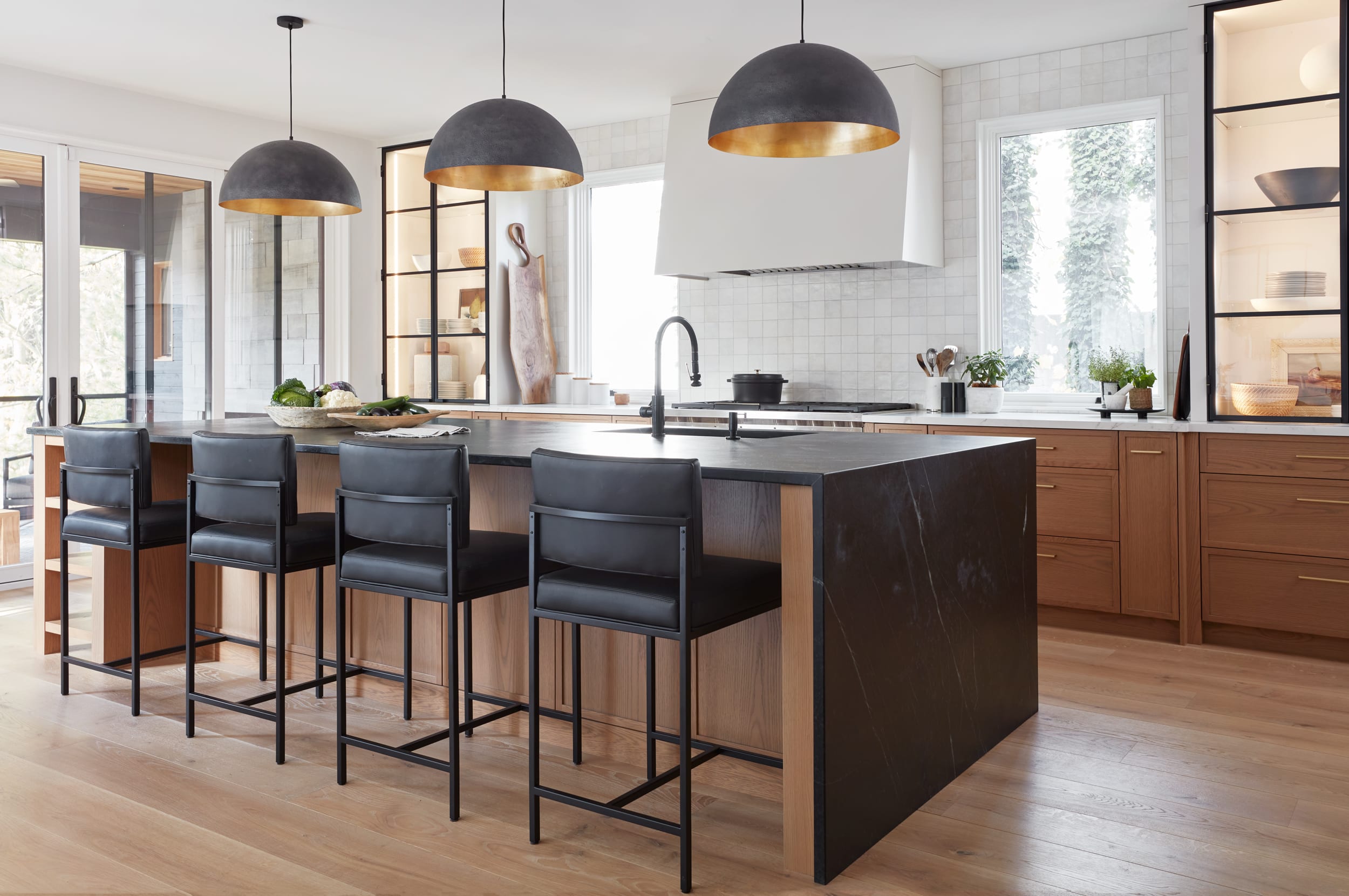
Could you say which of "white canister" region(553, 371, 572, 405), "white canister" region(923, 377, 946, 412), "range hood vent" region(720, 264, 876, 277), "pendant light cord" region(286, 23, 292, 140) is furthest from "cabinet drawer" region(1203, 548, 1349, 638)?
"pendant light cord" region(286, 23, 292, 140)

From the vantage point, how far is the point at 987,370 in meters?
4.86

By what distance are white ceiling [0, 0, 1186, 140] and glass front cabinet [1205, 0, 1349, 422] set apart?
15.5 inches

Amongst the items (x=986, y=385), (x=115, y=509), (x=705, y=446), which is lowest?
(x=115, y=509)

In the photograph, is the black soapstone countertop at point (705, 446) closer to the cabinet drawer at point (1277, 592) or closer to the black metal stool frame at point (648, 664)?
the black metal stool frame at point (648, 664)

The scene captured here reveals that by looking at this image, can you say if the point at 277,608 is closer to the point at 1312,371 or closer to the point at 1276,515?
the point at 1276,515

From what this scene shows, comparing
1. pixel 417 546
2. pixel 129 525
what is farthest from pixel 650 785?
pixel 129 525

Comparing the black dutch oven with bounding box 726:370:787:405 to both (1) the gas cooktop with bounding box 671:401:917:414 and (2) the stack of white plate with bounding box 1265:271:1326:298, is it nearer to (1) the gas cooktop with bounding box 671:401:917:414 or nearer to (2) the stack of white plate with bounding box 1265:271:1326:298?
(1) the gas cooktop with bounding box 671:401:917:414

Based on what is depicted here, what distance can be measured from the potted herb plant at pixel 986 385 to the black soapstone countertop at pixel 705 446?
1.72 meters

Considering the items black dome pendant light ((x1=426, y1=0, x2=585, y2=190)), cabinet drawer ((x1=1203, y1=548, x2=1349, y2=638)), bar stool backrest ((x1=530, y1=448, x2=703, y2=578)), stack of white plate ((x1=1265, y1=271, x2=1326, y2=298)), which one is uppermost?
black dome pendant light ((x1=426, y1=0, x2=585, y2=190))

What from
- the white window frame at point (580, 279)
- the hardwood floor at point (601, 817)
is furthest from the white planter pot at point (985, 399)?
the white window frame at point (580, 279)

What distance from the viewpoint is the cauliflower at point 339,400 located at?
3754 mm

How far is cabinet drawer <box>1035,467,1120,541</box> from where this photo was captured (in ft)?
13.7

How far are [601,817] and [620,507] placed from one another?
851mm

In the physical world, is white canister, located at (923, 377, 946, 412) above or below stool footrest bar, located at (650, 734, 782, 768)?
above
